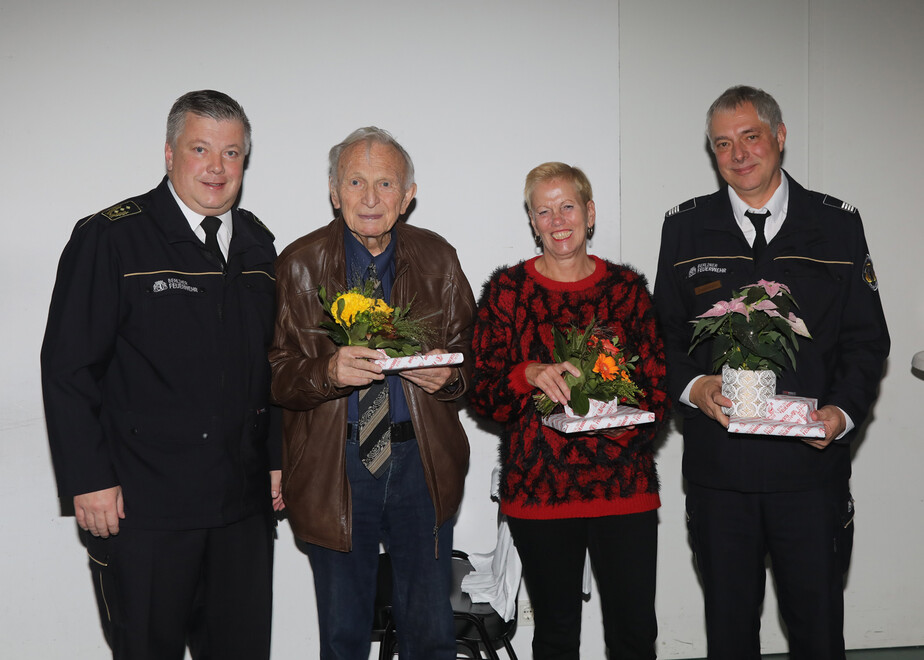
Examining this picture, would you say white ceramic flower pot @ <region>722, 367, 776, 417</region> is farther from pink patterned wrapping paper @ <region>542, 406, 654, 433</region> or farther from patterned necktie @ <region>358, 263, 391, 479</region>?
patterned necktie @ <region>358, 263, 391, 479</region>

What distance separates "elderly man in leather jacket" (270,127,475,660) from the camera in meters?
2.67

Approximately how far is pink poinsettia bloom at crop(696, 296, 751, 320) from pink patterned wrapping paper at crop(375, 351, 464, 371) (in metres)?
0.89

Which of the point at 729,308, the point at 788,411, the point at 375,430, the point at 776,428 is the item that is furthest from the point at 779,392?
the point at 375,430

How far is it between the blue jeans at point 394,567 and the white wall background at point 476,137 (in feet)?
3.94

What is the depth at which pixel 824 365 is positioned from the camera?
2.85m

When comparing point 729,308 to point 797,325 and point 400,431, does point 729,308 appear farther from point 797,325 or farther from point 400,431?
point 400,431

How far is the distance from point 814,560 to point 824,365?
2.29ft

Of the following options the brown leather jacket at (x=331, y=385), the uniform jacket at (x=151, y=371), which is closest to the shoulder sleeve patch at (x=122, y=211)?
the uniform jacket at (x=151, y=371)

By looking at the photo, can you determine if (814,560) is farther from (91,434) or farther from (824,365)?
(91,434)

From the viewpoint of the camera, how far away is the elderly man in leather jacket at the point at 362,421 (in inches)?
105

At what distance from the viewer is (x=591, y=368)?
270cm

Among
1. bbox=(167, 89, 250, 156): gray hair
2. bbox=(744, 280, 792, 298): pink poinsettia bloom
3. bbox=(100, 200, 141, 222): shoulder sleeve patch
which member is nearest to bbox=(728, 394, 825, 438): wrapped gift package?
bbox=(744, 280, 792, 298): pink poinsettia bloom


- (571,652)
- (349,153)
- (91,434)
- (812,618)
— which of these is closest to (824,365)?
(812,618)

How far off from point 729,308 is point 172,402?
6.23 feet
